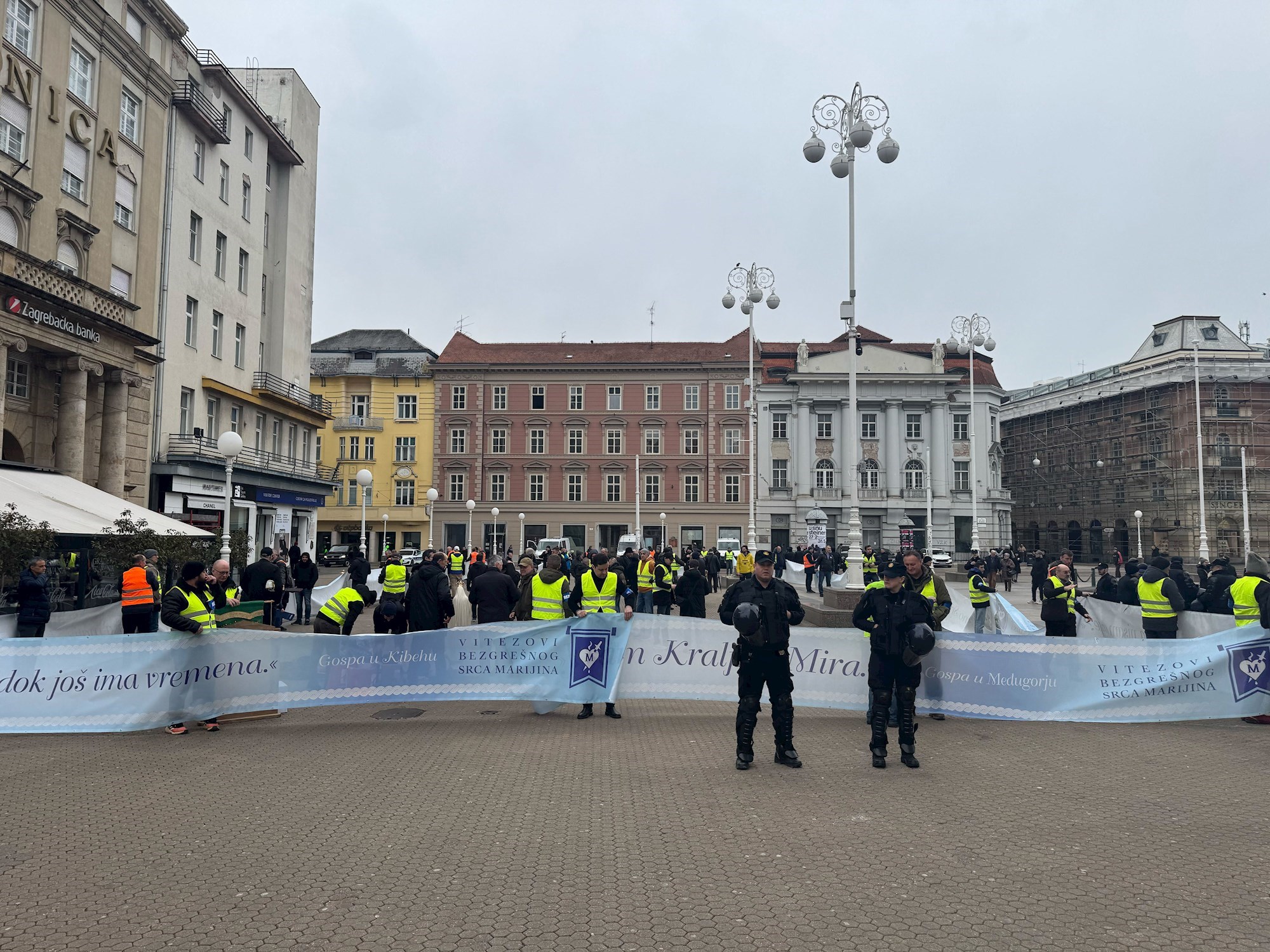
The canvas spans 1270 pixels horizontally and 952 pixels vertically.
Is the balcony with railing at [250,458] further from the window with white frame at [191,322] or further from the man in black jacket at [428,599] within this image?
the man in black jacket at [428,599]

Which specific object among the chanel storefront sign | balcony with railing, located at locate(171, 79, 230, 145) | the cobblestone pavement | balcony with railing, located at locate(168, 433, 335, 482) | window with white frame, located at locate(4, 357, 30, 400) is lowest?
the cobblestone pavement

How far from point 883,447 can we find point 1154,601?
5625 cm

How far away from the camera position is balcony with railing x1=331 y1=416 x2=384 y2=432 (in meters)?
64.6

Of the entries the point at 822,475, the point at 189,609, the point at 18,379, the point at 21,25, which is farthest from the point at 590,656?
the point at 822,475

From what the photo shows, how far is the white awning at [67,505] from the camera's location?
1680 centimetres

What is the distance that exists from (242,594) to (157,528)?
12.8 feet

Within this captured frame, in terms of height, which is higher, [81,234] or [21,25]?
[21,25]

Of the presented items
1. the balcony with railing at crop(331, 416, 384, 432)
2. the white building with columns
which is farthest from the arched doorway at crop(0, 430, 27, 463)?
the white building with columns

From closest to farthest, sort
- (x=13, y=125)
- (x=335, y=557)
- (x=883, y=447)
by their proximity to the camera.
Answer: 1. (x=13, y=125)
2. (x=335, y=557)
3. (x=883, y=447)

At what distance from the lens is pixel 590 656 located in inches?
398

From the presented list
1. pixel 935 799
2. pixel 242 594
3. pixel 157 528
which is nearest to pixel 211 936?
pixel 935 799

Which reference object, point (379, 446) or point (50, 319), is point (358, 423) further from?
point (50, 319)

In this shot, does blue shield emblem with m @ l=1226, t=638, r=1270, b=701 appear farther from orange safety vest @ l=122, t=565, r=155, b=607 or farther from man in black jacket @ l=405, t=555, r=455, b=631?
orange safety vest @ l=122, t=565, r=155, b=607

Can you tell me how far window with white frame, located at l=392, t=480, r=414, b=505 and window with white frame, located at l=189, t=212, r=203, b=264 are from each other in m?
32.6
